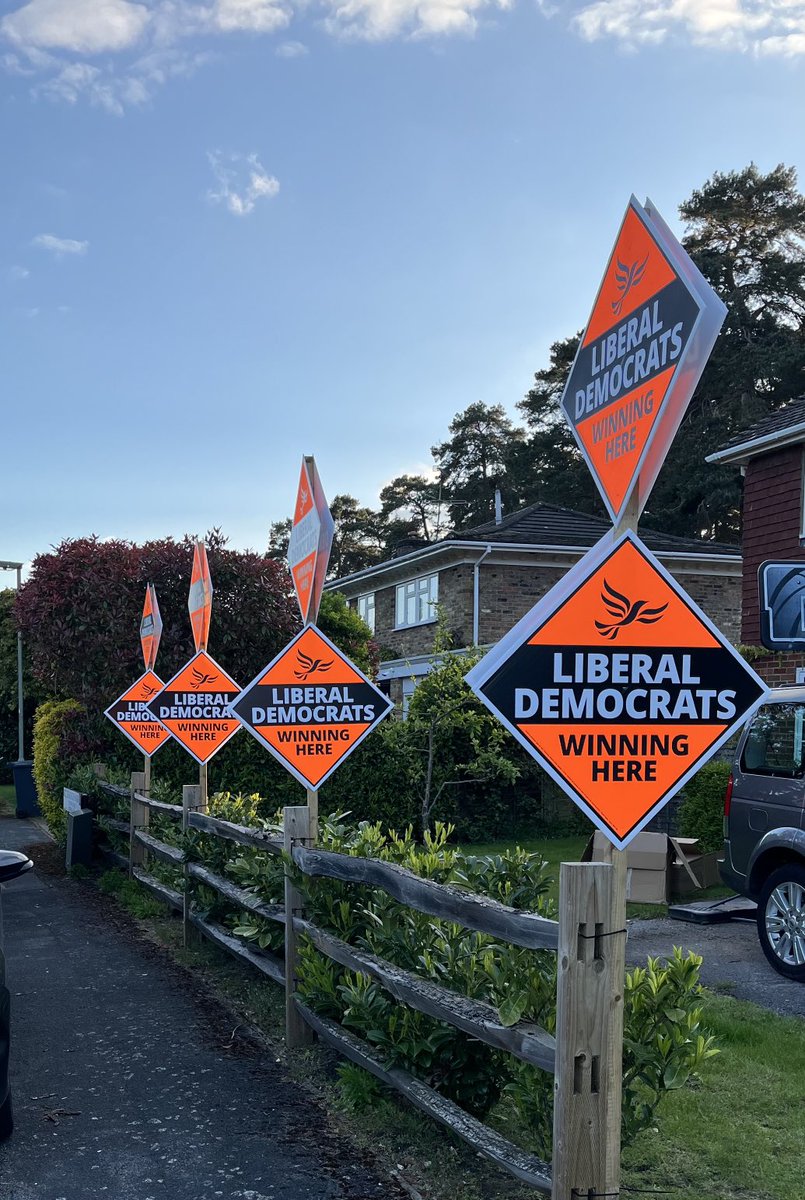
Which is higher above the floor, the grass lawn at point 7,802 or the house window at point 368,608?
the house window at point 368,608

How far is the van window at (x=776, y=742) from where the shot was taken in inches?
301

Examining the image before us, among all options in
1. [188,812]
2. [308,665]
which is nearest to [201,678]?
[188,812]

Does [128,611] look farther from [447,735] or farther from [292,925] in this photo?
[292,925]

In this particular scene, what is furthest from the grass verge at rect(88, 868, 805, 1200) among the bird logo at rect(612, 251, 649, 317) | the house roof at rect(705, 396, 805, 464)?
the house roof at rect(705, 396, 805, 464)

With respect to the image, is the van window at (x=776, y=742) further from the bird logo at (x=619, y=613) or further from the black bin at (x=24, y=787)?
the black bin at (x=24, y=787)

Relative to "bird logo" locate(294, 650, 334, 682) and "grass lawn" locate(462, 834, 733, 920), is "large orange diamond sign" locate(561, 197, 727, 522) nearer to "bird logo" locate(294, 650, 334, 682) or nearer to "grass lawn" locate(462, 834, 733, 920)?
"bird logo" locate(294, 650, 334, 682)

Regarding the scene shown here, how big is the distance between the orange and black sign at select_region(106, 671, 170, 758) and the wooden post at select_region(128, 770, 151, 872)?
33cm

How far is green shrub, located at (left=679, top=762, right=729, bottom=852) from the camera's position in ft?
36.0

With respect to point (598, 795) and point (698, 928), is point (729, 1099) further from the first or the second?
point (698, 928)

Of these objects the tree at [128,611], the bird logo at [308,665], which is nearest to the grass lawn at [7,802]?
the tree at [128,611]

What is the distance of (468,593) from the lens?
87.1 ft

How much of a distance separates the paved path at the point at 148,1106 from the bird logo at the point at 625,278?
3.23 meters

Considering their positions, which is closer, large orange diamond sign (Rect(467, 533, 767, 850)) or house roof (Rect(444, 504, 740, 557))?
large orange diamond sign (Rect(467, 533, 767, 850))

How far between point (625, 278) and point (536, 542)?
2323cm
